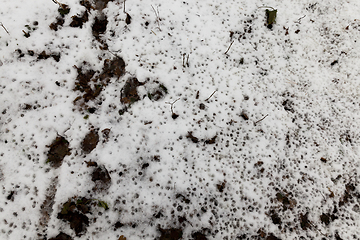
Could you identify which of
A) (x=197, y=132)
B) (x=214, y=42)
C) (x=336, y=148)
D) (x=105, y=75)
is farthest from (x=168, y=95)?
(x=336, y=148)

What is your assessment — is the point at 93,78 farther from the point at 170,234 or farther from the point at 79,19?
the point at 170,234

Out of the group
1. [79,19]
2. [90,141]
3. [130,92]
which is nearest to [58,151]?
[90,141]

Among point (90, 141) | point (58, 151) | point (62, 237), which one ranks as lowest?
point (62, 237)

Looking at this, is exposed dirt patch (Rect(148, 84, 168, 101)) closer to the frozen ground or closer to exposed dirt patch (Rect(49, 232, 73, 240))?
the frozen ground

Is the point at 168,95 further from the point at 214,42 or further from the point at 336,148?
the point at 336,148

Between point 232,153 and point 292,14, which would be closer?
point 232,153

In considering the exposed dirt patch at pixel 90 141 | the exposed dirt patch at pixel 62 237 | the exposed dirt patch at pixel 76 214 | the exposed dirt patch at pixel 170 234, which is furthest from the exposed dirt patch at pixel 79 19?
the exposed dirt patch at pixel 170 234

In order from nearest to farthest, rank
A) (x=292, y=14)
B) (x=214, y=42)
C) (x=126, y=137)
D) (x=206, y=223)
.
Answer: (x=206, y=223) → (x=126, y=137) → (x=214, y=42) → (x=292, y=14)

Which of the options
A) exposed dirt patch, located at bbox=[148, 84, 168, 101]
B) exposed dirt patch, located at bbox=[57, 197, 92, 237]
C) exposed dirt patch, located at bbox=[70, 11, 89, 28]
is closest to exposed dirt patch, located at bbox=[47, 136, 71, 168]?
exposed dirt patch, located at bbox=[57, 197, 92, 237]
